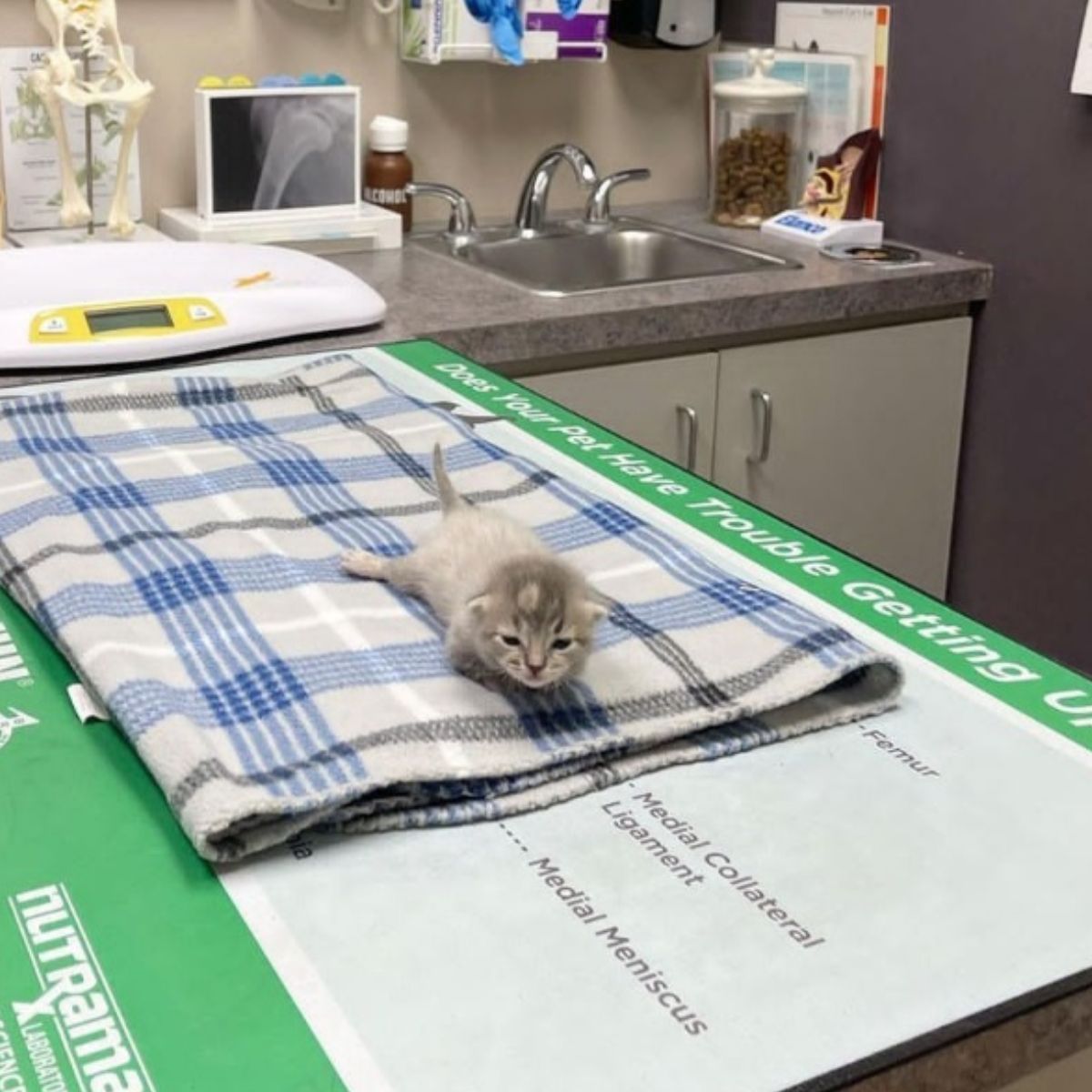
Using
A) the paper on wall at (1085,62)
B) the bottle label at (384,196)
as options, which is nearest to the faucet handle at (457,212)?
the bottle label at (384,196)

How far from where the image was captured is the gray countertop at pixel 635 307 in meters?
1.95

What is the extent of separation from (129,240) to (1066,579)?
1.46m

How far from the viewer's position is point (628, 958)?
2.48 ft

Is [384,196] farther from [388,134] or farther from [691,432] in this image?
[691,432]

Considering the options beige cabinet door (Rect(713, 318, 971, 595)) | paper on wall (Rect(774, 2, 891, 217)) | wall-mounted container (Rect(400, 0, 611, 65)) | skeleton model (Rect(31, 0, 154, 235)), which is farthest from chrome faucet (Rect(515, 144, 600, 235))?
skeleton model (Rect(31, 0, 154, 235))

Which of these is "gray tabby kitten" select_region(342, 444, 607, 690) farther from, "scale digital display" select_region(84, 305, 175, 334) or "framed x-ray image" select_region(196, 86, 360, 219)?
"framed x-ray image" select_region(196, 86, 360, 219)

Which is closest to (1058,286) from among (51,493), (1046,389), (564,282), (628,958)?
(1046,389)

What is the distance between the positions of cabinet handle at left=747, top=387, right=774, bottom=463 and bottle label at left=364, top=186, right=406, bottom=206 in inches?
26.7

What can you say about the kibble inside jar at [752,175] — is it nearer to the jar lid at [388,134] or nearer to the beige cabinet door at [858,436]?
the beige cabinet door at [858,436]

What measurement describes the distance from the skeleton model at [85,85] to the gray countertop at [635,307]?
1.11ft

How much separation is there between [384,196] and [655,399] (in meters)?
0.63

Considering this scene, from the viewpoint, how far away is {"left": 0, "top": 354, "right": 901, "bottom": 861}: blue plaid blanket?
875mm

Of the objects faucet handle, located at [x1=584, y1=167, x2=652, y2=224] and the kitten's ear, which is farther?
faucet handle, located at [x1=584, y1=167, x2=652, y2=224]

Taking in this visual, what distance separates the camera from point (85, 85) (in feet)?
6.84
